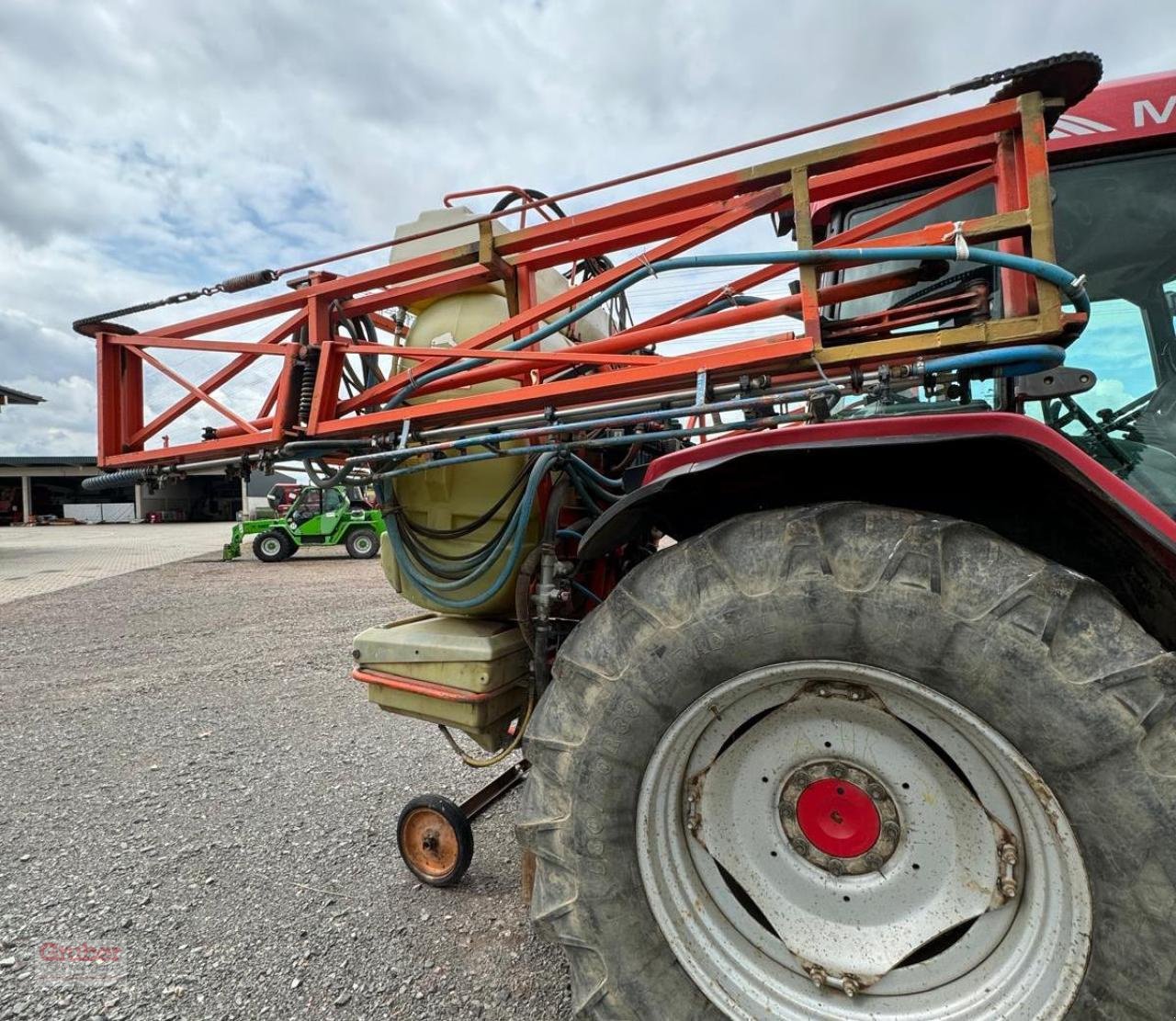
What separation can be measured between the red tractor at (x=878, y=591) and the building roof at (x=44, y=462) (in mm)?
41469

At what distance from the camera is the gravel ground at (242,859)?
1.72 m

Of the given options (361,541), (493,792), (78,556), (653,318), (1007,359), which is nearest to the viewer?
(1007,359)

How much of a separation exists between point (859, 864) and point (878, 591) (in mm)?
595

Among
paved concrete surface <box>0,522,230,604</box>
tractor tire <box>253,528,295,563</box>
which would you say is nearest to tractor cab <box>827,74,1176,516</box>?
paved concrete surface <box>0,522,230,604</box>

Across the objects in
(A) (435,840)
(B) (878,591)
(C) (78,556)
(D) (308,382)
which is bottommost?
(A) (435,840)

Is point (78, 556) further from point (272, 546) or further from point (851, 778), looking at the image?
point (851, 778)

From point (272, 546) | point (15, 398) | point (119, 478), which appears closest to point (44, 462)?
point (15, 398)

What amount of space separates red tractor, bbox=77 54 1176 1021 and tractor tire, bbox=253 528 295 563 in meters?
13.5

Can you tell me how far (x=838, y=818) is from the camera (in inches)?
52.1

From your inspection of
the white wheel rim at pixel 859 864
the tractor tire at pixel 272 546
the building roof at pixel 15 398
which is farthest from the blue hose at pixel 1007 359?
the building roof at pixel 15 398

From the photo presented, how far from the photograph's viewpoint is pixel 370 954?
184 cm

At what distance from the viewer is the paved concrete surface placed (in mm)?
10981

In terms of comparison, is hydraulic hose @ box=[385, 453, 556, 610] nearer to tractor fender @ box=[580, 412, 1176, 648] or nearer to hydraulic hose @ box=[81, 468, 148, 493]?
tractor fender @ box=[580, 412, 1176, 648]

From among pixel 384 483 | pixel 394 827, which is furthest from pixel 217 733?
pixel 384 483
